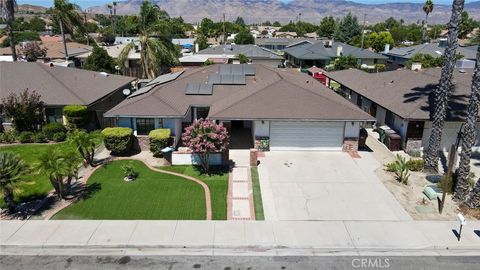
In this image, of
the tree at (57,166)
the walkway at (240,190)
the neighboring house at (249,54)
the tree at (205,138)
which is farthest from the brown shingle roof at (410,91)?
the neighboring house at (249,54)

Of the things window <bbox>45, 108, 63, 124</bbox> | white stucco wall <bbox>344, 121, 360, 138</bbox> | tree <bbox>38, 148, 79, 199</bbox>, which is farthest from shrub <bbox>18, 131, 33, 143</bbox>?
white stucco wall <bbox>344, 121, 360, 138</bbox>

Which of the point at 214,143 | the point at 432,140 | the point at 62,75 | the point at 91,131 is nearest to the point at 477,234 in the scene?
the point at 432,140

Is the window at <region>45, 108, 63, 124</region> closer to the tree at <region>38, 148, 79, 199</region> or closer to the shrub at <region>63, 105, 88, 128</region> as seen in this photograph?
the shrub at <region>63, 105, 88, 128</region>

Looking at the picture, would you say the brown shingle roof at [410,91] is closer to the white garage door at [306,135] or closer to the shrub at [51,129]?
the white garage door at [306,135]

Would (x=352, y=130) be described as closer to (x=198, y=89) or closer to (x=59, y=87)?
(x=198, y=89)

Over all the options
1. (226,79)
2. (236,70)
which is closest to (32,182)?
(226,79)
